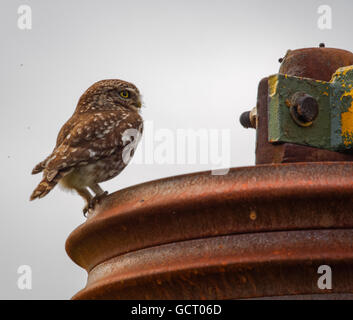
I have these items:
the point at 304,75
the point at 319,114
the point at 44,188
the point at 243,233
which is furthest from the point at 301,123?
the point at 44,188

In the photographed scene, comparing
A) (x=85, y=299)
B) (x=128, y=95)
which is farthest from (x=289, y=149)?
(x=128, y=95)

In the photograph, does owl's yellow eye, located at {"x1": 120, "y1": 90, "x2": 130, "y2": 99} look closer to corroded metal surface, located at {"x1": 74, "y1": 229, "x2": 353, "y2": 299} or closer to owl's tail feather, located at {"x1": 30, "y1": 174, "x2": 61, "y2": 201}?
owl's tail feather, located at {"x1": 30, "y1": 174, "x2": 61, "y2": 201}

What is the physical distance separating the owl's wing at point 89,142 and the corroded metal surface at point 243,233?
2131 millimetres

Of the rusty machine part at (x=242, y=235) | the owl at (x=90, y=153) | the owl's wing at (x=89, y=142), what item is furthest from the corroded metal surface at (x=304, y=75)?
the owl's wing at (x=89, y=142)

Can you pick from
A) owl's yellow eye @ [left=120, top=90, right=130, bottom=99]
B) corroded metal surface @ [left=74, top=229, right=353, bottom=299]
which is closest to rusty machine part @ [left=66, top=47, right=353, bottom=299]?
corroded metal surface @ [left=74, top=229, right=353, bottom=299]

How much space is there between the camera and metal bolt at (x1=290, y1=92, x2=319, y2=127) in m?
2.15

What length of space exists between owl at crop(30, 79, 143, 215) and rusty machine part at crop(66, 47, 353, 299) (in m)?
1.98

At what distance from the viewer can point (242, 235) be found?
1771 mm

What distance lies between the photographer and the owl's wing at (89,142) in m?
4.02

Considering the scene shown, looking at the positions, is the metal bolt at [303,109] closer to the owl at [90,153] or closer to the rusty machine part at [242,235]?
the rusty machine part at [242,235]

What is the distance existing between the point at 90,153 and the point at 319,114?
2190mm

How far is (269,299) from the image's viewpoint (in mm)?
1739

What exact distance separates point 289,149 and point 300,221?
1.74 ft
